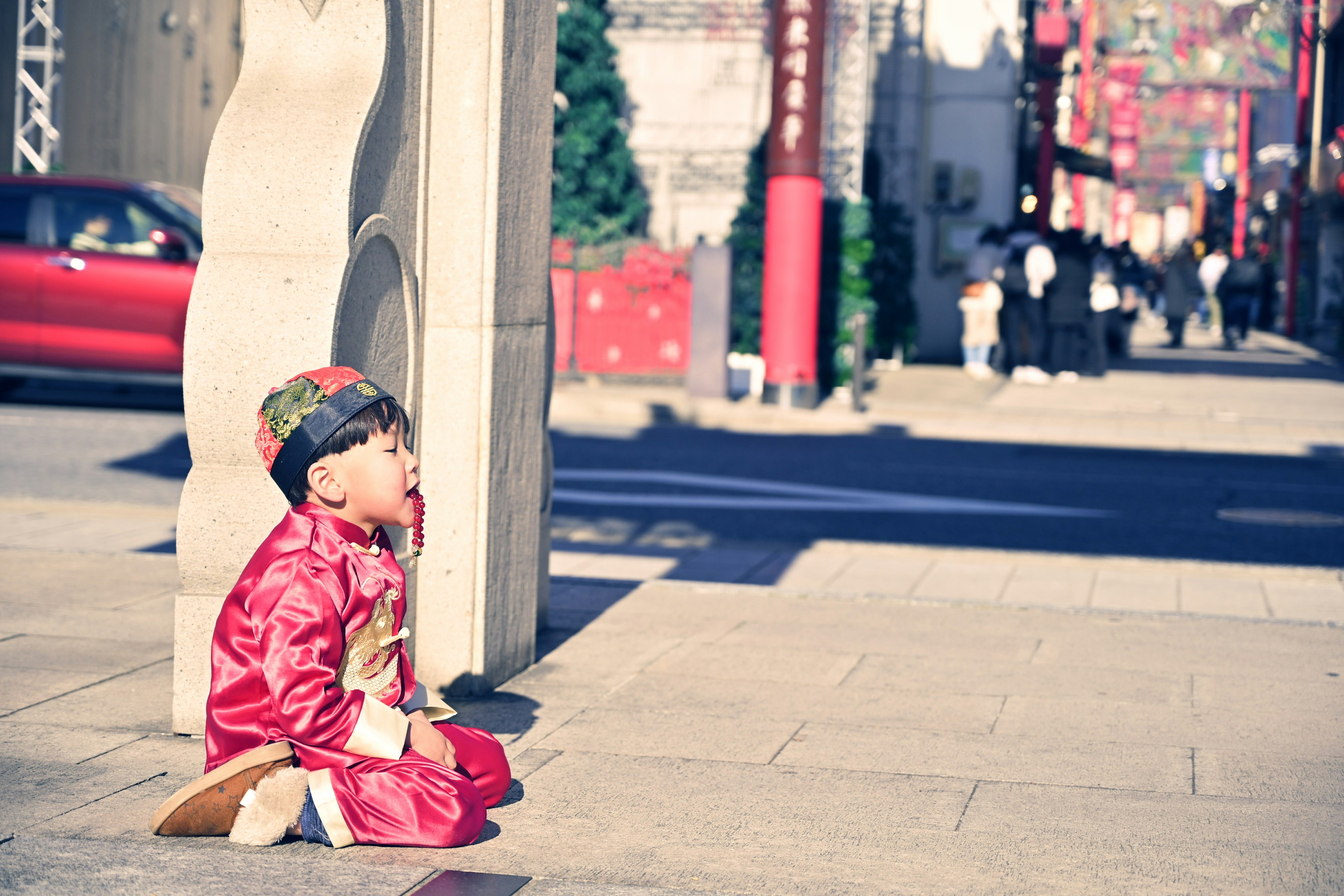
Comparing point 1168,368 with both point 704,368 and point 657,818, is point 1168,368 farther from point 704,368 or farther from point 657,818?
point 657,818

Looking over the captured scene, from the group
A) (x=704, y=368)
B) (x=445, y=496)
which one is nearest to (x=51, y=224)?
(x=704, y=368)

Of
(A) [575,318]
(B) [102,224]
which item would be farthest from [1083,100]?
(B) [102,224]

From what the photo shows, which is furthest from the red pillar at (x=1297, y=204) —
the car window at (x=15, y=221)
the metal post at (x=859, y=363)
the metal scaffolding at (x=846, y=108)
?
the car window at (x=15, y=221)

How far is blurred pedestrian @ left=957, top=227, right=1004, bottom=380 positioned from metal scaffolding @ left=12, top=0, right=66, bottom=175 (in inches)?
439

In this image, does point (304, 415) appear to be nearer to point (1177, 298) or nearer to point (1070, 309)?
point (1070, 309)

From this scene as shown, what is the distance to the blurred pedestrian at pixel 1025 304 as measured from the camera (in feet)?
63.5

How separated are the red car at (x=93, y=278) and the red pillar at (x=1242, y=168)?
4165 centimetres

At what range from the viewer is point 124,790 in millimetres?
4039

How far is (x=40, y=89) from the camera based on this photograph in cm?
1781

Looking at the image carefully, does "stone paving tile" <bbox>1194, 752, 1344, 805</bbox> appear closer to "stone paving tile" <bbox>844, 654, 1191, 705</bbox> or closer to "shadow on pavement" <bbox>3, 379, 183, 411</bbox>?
"stone paving tile" <bbox>844, 654, 1191, 705</bbox>

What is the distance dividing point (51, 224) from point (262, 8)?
969 cm

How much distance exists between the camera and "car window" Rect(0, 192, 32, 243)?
13453mm

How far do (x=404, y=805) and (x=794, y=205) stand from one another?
43.3 ft

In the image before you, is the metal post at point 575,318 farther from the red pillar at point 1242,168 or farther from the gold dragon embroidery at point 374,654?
the red pillar at point 1242,168
